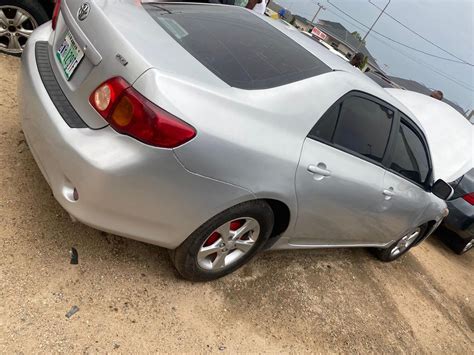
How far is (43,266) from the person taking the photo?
2191 mm

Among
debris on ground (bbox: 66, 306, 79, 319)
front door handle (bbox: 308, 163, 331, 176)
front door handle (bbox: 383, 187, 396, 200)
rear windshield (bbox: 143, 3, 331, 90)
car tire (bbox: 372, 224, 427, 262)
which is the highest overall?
rear windshield (bbox: 143, 3, 331, 90)

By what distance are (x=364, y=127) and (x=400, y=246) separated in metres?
2.06

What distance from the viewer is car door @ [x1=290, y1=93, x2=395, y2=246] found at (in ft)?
7.80

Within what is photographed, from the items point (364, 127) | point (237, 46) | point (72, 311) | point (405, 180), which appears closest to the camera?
point (72, 311)

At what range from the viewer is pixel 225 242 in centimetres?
237

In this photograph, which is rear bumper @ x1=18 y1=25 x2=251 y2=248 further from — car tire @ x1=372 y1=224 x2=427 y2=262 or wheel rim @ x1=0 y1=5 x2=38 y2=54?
car tire @ x1=372 y1=224 x2=427 y2=262

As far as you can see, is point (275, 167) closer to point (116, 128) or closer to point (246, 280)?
point (116, 128)

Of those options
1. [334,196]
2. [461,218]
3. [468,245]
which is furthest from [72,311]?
[468,245]

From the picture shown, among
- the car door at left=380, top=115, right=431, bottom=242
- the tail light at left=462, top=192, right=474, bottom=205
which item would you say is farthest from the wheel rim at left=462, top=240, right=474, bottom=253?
the car door at left=380, top=115, right=431, bottom=242

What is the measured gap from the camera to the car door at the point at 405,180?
306cm

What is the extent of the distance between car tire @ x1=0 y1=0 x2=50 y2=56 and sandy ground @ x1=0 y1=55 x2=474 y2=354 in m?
0.25

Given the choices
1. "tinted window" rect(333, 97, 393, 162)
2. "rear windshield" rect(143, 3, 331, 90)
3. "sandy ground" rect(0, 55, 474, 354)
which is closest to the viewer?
"sandy ground" rect(0, 55, 474, 354)

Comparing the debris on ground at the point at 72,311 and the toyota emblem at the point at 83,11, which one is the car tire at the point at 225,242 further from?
the toyota emblem at the point at 83,11

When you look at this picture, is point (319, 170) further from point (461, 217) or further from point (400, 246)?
point (461, 217)
